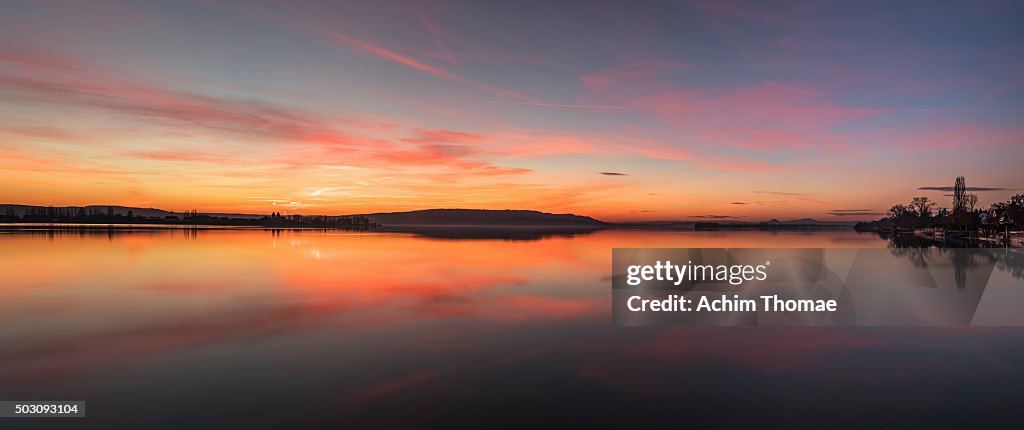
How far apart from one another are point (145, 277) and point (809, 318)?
114ft

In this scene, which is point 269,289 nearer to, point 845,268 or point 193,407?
point 193,407

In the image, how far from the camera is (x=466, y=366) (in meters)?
12.7

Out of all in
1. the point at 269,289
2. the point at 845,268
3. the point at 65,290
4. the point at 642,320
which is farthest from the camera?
the point at 845,268

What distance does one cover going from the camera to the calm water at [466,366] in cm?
980

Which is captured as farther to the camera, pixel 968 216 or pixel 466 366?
pixel 968 216

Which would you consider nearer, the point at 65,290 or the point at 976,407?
the point at 976,407

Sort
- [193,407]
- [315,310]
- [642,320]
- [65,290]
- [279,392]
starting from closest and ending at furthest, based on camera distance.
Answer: [193,407]
[279,392]
[642,320]
[315,310]
[65,290]

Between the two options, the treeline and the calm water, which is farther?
the treeline

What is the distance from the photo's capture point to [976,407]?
10047 mm

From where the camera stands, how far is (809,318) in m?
19.0

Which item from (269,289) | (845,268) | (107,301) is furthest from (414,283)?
(845,268)

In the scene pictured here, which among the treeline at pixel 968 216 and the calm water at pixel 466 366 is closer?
the calm water at pixel 466 366

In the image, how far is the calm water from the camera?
9.80 m

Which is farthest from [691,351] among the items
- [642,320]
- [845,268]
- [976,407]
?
[845,268]
